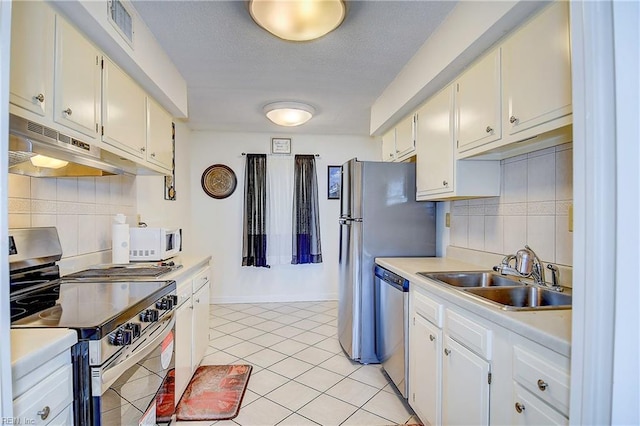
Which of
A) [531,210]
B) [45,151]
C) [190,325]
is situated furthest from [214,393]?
[531,210]

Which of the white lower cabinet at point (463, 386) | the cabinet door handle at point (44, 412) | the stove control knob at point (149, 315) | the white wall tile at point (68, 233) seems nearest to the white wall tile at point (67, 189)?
the white wall tile at point (68, 233)

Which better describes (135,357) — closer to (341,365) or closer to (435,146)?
(341,365)

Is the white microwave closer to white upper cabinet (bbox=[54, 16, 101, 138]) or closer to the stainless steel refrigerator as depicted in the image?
white upper cabinet (bbox=[54, 16, 101, 138])

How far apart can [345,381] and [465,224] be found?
4.95 ft

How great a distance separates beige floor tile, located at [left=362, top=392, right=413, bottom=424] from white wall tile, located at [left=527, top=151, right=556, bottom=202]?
1.51 metres

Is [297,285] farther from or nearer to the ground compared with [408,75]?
nearer to the ground

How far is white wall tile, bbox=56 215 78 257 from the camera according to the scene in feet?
6.33

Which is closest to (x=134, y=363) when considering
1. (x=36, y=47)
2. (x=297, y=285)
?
(x=36, y=47)

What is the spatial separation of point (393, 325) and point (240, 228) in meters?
2.89

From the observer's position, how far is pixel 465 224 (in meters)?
2.50

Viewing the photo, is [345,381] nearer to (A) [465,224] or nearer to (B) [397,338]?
(B) [397,338]

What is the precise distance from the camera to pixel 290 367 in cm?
268

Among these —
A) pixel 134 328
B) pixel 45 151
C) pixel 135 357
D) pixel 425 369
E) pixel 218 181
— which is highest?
pixel 218 181

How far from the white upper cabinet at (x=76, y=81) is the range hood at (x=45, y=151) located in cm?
8
